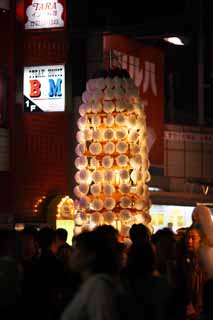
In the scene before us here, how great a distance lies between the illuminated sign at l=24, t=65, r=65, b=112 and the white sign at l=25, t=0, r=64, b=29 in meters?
1.26

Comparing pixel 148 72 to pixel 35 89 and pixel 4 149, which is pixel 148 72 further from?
pixel 4 149

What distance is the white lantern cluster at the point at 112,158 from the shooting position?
17922mm

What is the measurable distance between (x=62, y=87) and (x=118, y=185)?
6386mm

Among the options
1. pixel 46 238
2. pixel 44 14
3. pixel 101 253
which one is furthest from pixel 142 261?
pixel 44 14

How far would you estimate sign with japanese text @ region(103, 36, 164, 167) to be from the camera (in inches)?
1013

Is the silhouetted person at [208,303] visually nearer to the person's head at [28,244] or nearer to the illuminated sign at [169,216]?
the person's head at [28,244]

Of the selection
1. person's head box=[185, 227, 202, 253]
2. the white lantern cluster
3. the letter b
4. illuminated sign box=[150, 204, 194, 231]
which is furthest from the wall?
person's head box=[185, 227, 202, 253]

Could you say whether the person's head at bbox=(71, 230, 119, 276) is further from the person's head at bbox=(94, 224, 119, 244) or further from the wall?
the wall

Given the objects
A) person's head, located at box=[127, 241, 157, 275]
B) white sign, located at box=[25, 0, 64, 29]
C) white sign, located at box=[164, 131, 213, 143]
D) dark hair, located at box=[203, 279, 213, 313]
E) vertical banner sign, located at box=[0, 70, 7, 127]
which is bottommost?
dark hair, located at box=[203, 279, 213, 313]

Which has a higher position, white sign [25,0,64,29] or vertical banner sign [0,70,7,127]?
white sign [25,0,64,29]

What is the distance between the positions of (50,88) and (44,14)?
190 centimetres

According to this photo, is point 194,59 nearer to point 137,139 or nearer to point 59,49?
point 59,49

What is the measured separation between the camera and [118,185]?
18.0m

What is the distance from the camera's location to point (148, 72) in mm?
26938
